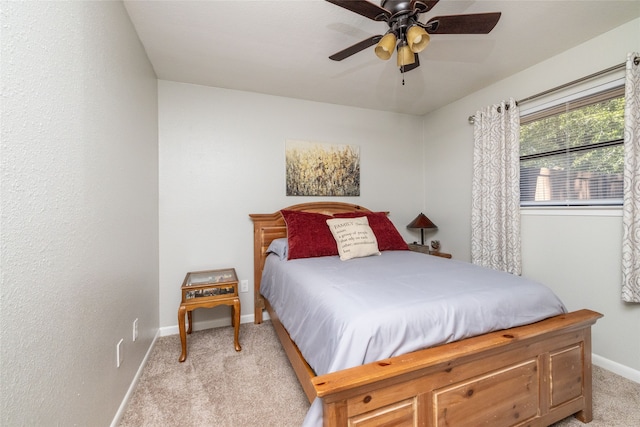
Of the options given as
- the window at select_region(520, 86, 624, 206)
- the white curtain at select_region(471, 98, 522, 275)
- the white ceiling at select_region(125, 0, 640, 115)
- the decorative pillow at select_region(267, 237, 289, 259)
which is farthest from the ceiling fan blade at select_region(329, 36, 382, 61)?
the window at select_region(520, 86, 624, 206)

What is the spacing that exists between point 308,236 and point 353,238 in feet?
1.33

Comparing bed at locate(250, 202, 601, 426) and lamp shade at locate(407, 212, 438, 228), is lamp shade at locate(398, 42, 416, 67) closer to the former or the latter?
bed at locate(250, 202, 601, 426)

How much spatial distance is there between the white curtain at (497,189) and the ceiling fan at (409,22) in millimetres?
1286

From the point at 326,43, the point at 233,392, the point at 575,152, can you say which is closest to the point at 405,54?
the point at 326,43

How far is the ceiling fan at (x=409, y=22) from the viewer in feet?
4.08

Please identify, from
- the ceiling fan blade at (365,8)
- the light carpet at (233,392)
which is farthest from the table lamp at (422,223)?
the ceiling fan blade at (365,8)

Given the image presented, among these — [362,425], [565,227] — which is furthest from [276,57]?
[565,227]

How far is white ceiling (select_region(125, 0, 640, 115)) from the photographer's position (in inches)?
62.4

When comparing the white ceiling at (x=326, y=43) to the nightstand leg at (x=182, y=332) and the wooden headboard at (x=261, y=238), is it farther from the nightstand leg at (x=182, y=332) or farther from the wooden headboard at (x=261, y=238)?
the nightstand leg at (x=182, y=332)

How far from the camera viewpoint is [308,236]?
7.61ft

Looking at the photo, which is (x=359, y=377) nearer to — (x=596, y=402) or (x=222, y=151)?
(x=596, y=402)

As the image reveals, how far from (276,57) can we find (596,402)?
3.15 m

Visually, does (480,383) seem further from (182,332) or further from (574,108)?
(574,108)

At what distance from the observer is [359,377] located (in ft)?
3.00
